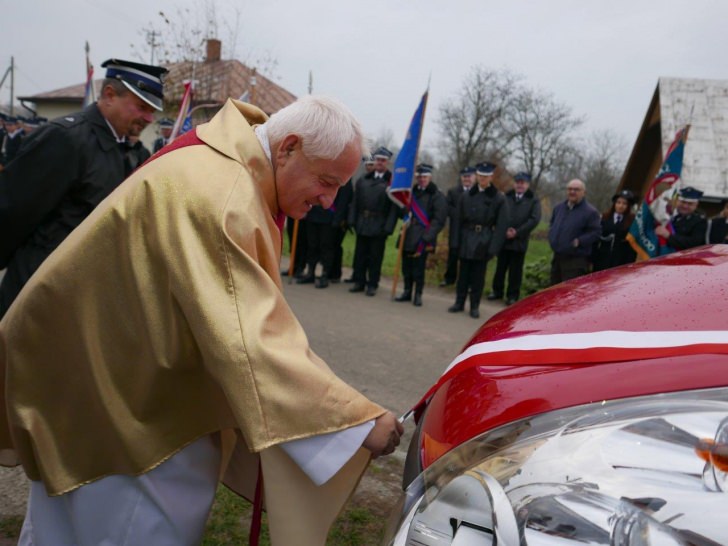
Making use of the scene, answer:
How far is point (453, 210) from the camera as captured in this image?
8.96 m

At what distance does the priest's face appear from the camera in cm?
184

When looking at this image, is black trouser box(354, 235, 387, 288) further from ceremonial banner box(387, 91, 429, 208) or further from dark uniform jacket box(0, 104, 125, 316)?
dark uniform jacket box(0, 104, 125, 316)

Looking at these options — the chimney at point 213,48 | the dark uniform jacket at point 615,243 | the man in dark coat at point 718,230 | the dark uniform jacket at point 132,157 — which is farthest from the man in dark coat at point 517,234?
the chimney at point 213,48

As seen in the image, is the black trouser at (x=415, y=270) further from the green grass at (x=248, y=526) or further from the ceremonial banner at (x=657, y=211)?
the green grass at (x=248, y=526)

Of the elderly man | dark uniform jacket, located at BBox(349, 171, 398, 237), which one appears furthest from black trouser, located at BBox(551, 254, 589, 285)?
dark uniform jacket, located at BBox(349, 171, 398, 237)

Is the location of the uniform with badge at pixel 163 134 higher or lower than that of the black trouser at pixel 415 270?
higher

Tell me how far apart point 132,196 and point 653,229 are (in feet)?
23.8

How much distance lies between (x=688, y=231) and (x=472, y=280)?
266 centimetres

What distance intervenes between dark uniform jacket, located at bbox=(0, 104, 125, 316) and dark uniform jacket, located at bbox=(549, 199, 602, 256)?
247 inches

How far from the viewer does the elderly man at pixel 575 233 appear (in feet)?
26.8

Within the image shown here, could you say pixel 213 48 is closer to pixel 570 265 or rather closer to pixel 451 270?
pixel 451 270

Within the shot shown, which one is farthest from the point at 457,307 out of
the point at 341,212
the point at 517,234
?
the point at 341,212

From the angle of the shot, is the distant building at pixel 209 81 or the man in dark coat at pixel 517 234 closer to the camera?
the man in dark coat at pixel 517 234

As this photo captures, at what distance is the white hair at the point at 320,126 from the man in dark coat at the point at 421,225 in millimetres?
6744
